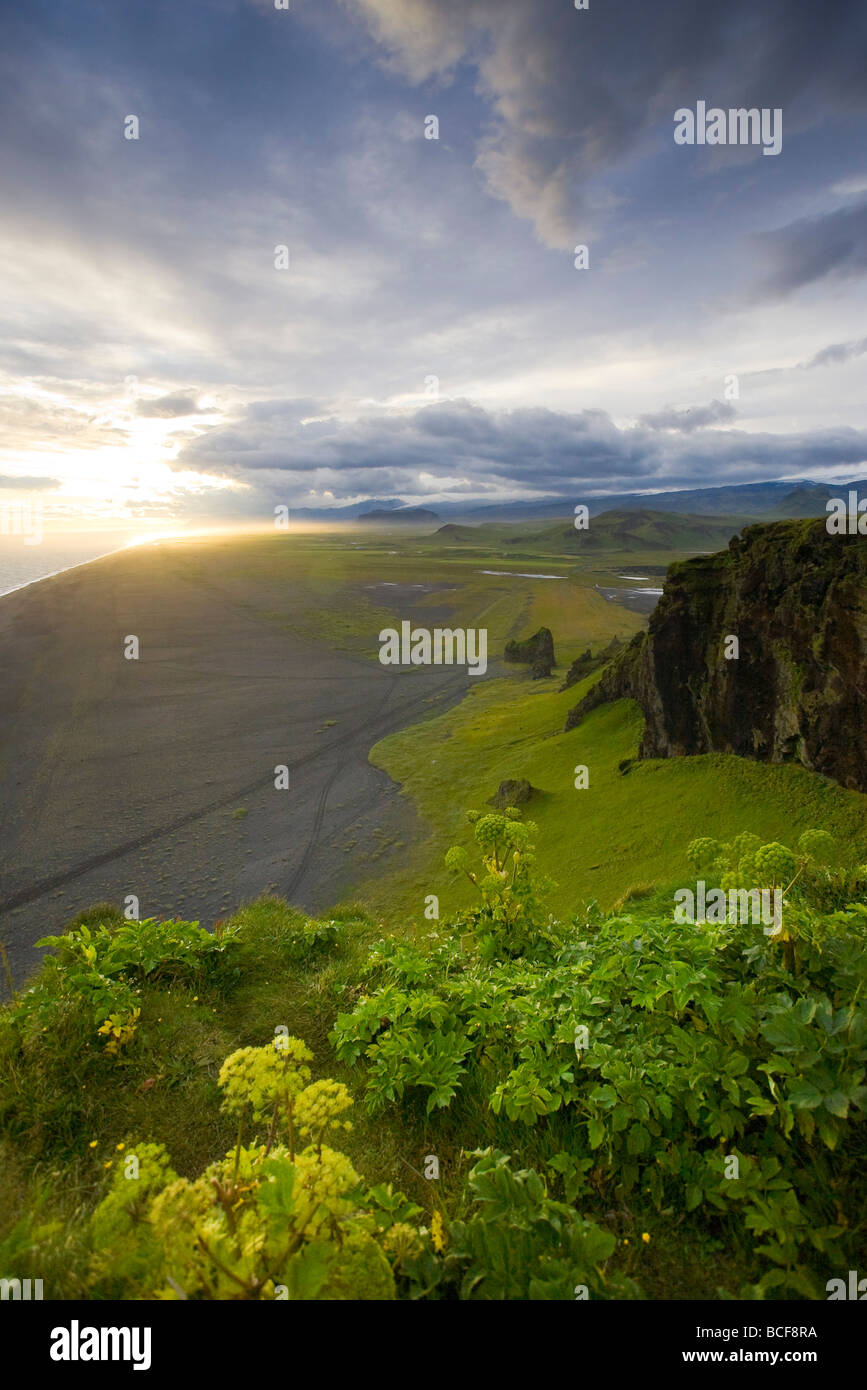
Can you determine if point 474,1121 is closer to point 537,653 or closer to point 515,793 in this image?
point 515,793

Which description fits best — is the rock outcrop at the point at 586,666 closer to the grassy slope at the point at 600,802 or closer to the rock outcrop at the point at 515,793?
the grassy slope at the point at 600,802

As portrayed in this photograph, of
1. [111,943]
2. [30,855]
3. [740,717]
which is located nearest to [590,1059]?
[111,943]

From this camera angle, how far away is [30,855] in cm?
2878

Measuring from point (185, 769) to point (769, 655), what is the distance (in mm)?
34789

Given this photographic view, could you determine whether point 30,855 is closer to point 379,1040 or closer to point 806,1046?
point 379,1040

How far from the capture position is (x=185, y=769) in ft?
128

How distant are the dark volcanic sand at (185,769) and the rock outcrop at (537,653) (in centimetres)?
740

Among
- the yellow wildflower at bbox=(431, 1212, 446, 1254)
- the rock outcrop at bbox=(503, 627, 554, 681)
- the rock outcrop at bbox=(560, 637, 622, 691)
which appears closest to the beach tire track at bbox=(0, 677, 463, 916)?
the rock outcrop at bbox=(560, 637, 622, 691)

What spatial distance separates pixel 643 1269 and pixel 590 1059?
41.2 inches

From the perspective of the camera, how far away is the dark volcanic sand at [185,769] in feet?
86.5

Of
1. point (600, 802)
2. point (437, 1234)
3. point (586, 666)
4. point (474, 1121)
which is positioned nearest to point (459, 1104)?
point (474, 1121)

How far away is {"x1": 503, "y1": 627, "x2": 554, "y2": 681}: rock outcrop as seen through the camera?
58.8 m

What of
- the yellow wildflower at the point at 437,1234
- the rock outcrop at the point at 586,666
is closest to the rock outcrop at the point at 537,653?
the rock outcrop at the point at 586,666
